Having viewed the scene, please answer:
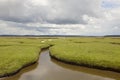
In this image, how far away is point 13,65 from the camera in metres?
25.5

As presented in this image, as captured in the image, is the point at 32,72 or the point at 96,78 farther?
the point at 32,72

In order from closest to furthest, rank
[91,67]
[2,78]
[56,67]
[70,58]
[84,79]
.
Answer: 1. [2,78]
2. [84,79]
3. [91,67]
4. [56,67]
5. [70,58]

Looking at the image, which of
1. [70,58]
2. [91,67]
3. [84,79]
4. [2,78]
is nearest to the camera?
[2,78]

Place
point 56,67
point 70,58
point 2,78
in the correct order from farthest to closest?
1. point 70,58
2. point 56,67
3. point 2,78

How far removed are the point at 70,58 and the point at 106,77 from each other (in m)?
9.69

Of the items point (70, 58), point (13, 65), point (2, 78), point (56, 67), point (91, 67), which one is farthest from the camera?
point (70, 58)

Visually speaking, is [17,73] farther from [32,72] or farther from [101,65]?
[101,65]

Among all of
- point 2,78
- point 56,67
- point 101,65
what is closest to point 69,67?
point 56,67

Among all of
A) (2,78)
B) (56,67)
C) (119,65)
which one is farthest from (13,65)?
(119,65)

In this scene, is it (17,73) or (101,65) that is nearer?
(17,73)

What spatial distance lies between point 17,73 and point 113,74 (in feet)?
42.0

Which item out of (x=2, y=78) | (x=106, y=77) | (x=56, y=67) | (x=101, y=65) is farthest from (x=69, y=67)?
(x=2, y=78)

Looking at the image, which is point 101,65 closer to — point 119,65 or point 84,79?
point 119,65

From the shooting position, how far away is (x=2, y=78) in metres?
21.7
